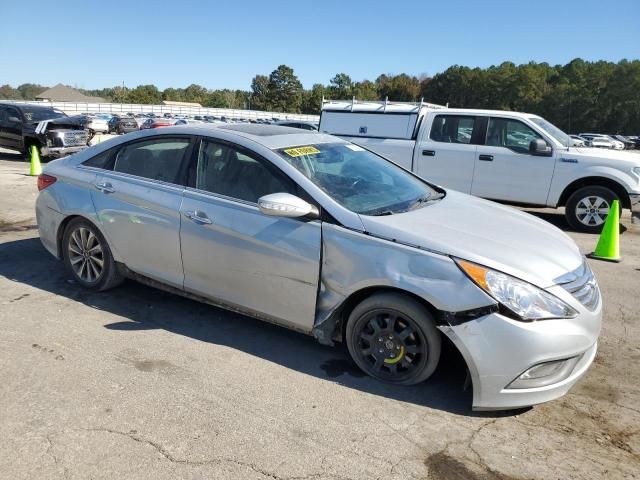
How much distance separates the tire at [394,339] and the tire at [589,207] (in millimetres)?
6355

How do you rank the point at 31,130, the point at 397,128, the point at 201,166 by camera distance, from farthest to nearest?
the point at 31,130
the point at 397,128
the point at 201,166

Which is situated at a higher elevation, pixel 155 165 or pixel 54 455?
pixel 155 165

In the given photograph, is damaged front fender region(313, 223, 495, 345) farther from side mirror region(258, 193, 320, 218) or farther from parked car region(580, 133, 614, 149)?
parked car region(580, 133, 614, 149)

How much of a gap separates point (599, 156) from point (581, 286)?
5.98 m

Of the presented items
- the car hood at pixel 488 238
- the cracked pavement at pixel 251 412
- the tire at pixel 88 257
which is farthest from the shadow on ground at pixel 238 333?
the car hood at pixel 488 238

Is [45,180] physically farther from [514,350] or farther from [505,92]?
[505,92]

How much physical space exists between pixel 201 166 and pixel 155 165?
52 cm

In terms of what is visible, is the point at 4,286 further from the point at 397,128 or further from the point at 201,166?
the point at 397,128

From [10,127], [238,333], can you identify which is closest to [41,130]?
[10,127]

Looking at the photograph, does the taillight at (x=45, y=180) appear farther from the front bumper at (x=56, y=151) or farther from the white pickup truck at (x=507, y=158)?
the front bumper at (x=56, y=151)

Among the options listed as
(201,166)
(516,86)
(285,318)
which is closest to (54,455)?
(285,318)

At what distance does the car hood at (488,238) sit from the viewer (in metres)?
3.00

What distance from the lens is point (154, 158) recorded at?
14.1ft

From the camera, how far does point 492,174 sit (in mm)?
8703
